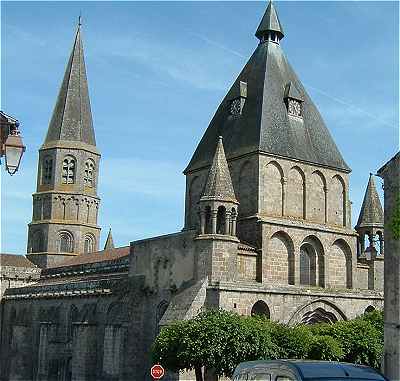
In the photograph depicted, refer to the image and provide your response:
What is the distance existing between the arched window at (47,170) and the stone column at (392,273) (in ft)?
164

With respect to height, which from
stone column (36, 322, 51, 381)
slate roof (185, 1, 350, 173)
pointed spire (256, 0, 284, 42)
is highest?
pointed spire (256, 0, 284, 42)

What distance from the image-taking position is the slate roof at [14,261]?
7081cm

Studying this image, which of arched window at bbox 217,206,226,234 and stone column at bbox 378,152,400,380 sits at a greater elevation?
arched window at bbox 217,206,226,234

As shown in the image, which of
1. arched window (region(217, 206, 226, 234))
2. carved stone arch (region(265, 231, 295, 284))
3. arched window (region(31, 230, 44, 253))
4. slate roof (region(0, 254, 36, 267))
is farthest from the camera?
arched window (region(31, 230, 44, 253))

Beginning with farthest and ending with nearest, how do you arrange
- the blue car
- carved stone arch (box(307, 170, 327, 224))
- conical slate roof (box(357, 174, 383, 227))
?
conical slate roof (box(357, 174, 383, 227)), carved stone arch (box(307, 170, 327, 224)), the blue car

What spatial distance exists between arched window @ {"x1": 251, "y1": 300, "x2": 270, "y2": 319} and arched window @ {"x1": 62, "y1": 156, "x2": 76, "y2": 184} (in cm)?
3892

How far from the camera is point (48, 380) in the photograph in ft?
168

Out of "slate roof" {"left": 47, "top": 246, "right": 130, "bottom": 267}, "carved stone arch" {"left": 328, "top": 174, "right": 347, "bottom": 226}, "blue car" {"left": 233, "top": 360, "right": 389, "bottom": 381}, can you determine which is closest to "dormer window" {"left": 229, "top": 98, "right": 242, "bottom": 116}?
"carved stone arch" {"left": 328, "top": 174, "right": 347, "bottom": 226}

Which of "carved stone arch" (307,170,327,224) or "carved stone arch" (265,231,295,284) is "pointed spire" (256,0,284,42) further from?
"carved stone arch" (265,231,295,284)

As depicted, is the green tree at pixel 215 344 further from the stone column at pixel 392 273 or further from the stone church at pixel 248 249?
the stone column at pixel 392 273

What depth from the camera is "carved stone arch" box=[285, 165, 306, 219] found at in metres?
42.8

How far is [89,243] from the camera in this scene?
2857 inches

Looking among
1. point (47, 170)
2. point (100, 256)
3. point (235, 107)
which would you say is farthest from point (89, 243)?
point (235, 107)

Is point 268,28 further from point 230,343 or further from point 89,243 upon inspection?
point 89,243
